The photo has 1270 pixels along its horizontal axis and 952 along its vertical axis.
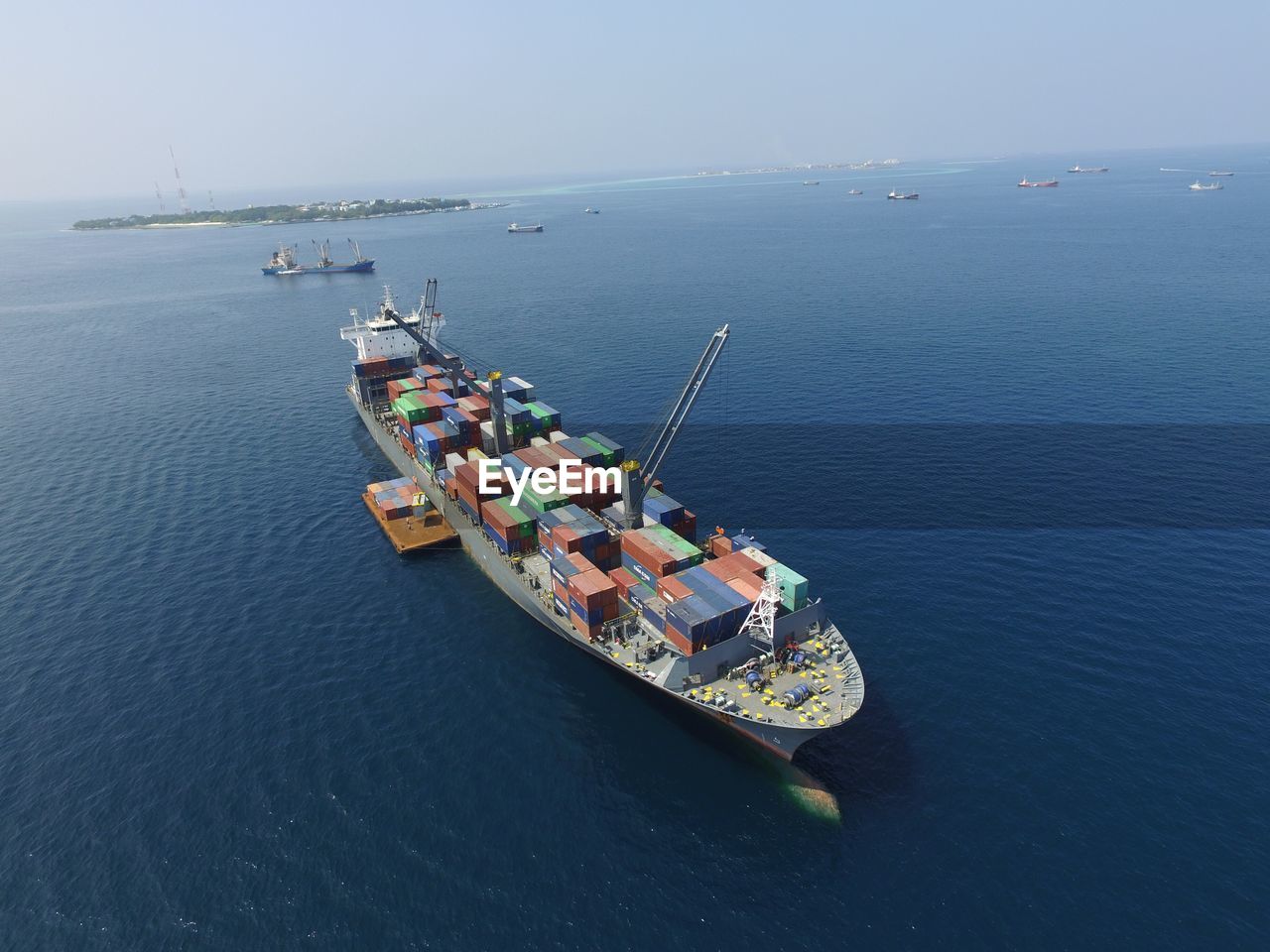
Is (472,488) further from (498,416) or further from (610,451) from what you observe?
(610,451)

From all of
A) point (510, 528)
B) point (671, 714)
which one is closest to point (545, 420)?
point (510, 528)

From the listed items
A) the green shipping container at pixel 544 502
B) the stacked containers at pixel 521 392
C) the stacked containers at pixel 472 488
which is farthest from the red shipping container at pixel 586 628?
the stacked containers at pixel 521 392

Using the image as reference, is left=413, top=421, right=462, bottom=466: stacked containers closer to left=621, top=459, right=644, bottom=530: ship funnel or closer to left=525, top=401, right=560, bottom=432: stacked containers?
left=525, top=401, right=560, bottom=432: stacked containers

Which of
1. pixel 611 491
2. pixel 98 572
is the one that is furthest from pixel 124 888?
pixel 611 491

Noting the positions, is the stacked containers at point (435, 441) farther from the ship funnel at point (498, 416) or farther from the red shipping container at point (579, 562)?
the red shipping container at point (579, 562)

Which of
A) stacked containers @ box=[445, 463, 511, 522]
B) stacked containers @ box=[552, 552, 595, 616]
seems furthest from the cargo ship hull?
stacked containers @ box=[445, 463, 511, 522]

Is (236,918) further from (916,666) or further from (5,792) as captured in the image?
(916,666)
